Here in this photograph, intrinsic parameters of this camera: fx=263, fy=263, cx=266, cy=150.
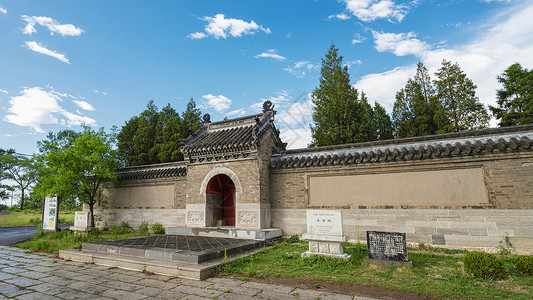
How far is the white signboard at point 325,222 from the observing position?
7773 millimetres

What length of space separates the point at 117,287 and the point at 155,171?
10.1 meters

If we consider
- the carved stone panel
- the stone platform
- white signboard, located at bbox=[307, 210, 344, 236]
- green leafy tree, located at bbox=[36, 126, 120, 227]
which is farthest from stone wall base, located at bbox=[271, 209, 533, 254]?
green leafy tree, located at bbox=[36, 126, 120, 227]

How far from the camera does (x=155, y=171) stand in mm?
15086

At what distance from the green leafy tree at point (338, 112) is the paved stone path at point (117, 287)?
14936mm

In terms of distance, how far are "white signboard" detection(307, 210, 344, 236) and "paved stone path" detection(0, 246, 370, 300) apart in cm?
286

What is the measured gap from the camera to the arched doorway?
43.3ft

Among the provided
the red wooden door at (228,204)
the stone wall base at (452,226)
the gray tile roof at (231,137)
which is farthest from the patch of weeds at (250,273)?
the red wooden door at (228,204)

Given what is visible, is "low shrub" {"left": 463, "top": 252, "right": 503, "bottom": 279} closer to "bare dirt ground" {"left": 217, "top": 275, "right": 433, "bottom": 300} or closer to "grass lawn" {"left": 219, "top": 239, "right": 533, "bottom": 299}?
"grass lawn" {"left": 219, "top": 239, "right": 533, "bottom": 299}

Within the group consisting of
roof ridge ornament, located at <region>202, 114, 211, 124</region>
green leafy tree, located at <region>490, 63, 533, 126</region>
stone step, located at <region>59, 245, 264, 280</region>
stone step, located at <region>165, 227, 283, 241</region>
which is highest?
green leafy tree, located at <region>490, 63, 533, 126</region>

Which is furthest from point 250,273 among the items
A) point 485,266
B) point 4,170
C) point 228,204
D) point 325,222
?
point 4,170

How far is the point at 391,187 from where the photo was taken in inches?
394

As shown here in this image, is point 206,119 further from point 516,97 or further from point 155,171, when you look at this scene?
point 516,97

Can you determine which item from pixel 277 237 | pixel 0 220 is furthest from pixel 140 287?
pixel 0 220

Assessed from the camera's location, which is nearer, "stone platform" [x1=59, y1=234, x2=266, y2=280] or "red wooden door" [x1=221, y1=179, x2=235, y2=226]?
"stone platform" [x1=59, y1=234, x2=266, y2=280]
